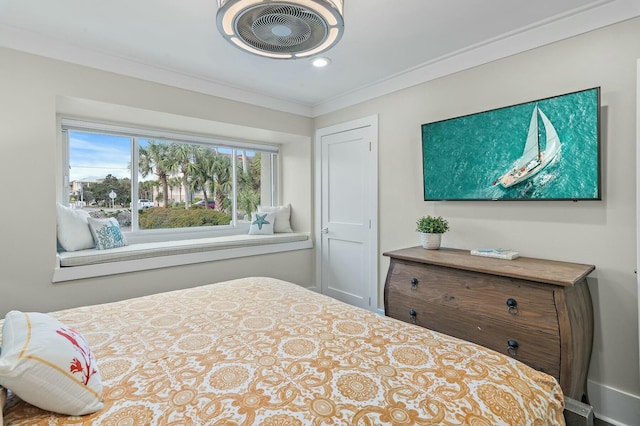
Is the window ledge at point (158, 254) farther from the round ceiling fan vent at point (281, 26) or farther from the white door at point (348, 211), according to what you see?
the round ceiling fan vent at point (281, 26)

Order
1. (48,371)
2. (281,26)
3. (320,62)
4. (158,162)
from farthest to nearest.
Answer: (158,162)
(320,62)
(281,26)
(48,371)

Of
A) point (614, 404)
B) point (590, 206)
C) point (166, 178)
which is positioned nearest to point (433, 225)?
point (590, 206)

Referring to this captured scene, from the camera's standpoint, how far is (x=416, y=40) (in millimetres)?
2381

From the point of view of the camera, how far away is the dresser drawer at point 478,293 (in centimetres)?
175

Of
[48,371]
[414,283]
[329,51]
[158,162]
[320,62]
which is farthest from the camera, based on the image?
[158,162]

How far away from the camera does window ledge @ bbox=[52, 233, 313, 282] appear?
251 centimetres

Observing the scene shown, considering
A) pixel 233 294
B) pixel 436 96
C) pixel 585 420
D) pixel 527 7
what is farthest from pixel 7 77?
pixel 585 420

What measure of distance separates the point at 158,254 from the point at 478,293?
2587mm

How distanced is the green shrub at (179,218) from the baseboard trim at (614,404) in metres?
3.69

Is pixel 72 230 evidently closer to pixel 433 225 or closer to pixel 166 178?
pixel 166 178

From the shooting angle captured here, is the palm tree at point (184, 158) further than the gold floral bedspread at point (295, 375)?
Yes

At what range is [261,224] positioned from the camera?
159 inches

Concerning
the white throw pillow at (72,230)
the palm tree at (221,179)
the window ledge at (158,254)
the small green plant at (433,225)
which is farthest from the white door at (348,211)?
the white throw pillow at (72,230)

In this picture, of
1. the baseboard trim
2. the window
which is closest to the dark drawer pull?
the baseboard trim
